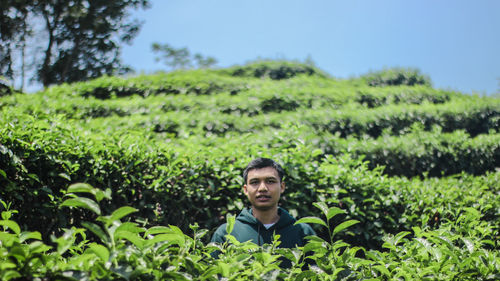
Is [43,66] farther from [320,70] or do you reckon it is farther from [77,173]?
[77,173]

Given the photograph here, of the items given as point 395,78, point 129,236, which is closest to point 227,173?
point 129,236

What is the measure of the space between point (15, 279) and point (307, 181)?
3.40 m

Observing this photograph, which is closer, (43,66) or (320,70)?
(320,70)

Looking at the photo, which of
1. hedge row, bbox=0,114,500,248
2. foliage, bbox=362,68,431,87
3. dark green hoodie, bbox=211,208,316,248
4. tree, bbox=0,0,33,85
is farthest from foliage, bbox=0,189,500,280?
tree, bbox=0,0,33,85

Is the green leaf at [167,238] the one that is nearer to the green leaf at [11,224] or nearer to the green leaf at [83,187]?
the green leaf at [83,187]

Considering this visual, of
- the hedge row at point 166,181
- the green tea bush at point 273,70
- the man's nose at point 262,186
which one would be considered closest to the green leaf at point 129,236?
the man's nose at point 262,186

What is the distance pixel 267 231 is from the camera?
2967 millimetres

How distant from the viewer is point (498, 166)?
7.53m

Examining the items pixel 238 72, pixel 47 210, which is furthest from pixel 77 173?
pixel 238 72

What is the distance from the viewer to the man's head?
3.00 meters

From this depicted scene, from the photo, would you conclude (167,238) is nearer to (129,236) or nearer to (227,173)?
(129,236)

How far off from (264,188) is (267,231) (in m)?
0.37

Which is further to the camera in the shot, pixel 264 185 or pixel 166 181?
pixel 166 181

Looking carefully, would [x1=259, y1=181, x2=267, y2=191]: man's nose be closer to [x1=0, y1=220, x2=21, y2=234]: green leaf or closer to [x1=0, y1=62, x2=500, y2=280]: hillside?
[x1=0, y1=62, x2=500, y2=280]: hillside
